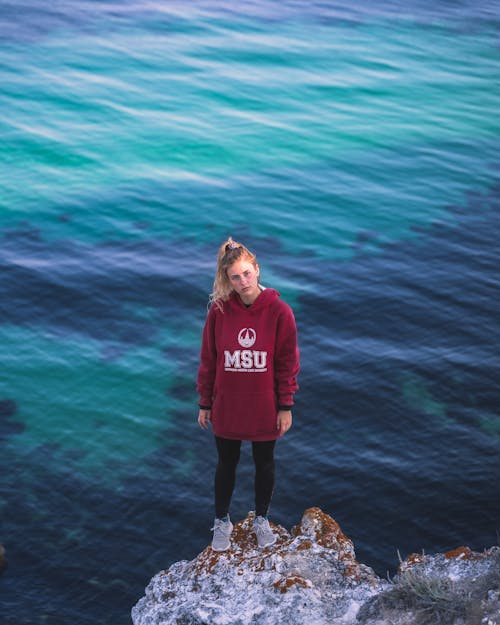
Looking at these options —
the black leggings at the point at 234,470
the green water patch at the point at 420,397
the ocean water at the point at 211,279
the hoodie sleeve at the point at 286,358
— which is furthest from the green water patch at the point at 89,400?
the hoodie sleeve at the point at 286,358

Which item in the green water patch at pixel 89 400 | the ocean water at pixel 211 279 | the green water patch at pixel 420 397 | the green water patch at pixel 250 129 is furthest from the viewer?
the green water patch at pixel 250 129

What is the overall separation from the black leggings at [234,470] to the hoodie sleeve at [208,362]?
0.33 m

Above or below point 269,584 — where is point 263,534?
above

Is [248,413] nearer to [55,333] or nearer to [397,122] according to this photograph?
[55,333]

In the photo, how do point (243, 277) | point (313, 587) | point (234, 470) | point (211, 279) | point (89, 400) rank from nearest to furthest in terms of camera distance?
point (243, 277)
point (313, 587)
point (234, 470)
point (89, 400)
point (211, 279)

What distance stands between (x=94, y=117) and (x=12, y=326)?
11598 mm

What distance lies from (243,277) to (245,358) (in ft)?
1.88

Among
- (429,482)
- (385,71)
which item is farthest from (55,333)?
(385,71)

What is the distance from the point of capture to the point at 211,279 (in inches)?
567

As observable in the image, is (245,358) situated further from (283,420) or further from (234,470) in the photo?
(234,470)

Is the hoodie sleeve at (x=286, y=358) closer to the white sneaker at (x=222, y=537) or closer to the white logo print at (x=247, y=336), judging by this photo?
the white logo print at (x=247, y=336)

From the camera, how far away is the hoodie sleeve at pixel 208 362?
5.20 metres

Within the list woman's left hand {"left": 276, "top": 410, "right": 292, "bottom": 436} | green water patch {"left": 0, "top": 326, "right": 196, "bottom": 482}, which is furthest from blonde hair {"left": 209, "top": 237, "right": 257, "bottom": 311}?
green water patch {"left": 0, "top": 326, "right": 196, "bottom": 482}

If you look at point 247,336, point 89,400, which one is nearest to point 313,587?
point 247,336
